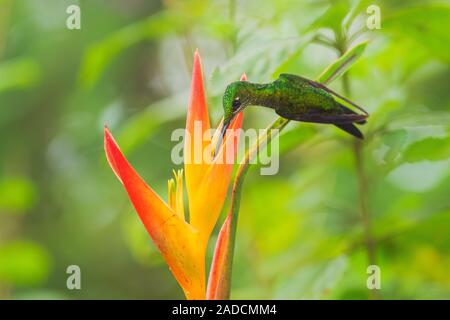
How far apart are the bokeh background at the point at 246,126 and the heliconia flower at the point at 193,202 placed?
10 cm

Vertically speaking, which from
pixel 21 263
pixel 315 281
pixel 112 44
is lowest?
pixel 315 281

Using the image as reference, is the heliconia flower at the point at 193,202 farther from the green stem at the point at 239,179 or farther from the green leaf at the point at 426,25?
the green leaf at the point at 426,25

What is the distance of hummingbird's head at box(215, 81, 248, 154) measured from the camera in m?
0.33

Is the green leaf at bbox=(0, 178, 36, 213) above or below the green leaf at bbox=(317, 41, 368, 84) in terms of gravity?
above

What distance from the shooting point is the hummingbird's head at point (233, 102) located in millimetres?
329

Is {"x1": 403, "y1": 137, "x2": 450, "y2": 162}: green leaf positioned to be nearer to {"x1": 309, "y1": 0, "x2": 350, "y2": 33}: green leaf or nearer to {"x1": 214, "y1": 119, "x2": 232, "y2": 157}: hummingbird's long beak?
{"x1": 309, "y1": 0, "x2": 350, "y2": 33}: green leaf

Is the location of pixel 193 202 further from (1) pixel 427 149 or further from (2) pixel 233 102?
(1) pixel 427 149

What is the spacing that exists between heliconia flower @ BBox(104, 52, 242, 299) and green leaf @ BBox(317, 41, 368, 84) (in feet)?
0.17

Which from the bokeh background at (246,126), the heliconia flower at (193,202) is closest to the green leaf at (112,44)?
the bokeh background at (246,126)

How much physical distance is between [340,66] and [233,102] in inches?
2.4

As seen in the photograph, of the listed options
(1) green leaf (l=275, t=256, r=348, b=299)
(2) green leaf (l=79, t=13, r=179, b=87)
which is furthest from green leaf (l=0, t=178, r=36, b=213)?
(1) green leaf (l=275, t=256, r=348, b=299)

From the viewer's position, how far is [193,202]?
34 centimetres

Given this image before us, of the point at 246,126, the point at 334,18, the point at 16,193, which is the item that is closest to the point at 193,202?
the point at 334,18

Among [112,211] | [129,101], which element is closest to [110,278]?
[112,211]
